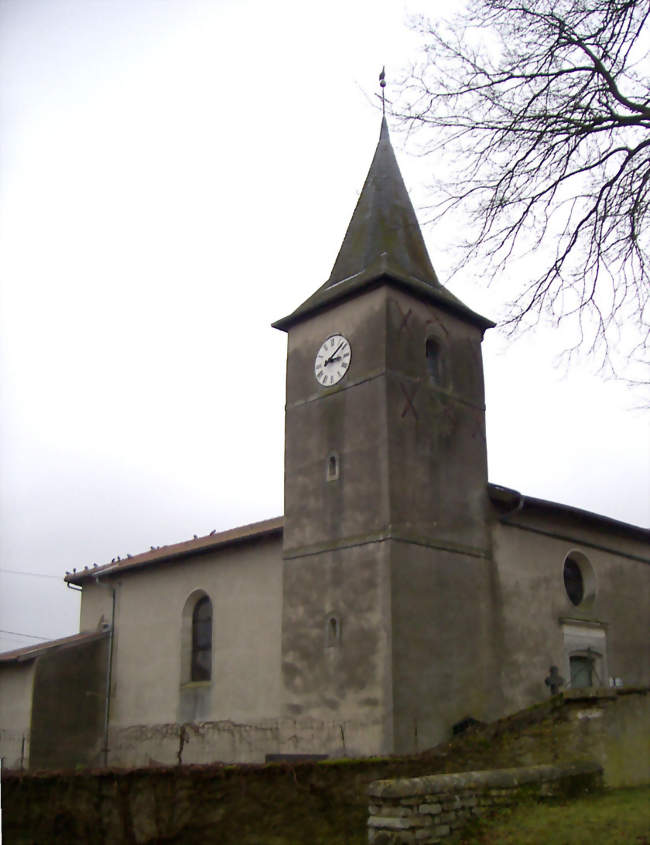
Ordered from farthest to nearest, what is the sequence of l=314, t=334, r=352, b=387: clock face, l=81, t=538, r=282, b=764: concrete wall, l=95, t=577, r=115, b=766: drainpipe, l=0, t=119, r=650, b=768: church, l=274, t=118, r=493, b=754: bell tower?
l=95, t=577, r=115, b=766: drainpipe
l=81, t=538, r=282, b=764: concrete wall
l=314, t=334, r=352, b=387: clock face
l=0, t=119, r=650, b=768: church
l=274, t=118, r=493, b=754: bell tower

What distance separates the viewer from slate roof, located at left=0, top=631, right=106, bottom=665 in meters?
22.5

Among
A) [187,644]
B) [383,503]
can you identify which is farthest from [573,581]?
[187,644]

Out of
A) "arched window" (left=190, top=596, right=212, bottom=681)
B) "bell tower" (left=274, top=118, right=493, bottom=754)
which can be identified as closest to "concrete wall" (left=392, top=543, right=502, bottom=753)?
"bell tower" (left=274, top=118, right=493, bottom=754)

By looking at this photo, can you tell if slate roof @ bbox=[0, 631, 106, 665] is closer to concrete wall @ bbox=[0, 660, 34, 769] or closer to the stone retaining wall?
concrete wall @ bbox=[0, 660, 34, 769]

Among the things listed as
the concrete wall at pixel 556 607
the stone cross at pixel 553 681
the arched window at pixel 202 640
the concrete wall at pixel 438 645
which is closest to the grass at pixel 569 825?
the concrete wall at pixel 438 645

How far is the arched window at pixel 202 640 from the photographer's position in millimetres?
21402

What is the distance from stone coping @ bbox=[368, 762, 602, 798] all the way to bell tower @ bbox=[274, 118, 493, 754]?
3.85m

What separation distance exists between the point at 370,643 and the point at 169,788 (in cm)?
627

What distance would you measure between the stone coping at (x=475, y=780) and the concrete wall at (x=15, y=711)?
47.1 feet

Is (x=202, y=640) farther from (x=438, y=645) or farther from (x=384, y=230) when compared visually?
(x=384, y=230)

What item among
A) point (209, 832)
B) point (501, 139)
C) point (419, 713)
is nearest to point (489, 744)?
point (419, 713)

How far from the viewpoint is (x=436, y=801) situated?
10156 millimetres

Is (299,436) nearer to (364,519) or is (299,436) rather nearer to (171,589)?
(364,519)

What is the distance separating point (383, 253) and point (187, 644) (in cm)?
1062
